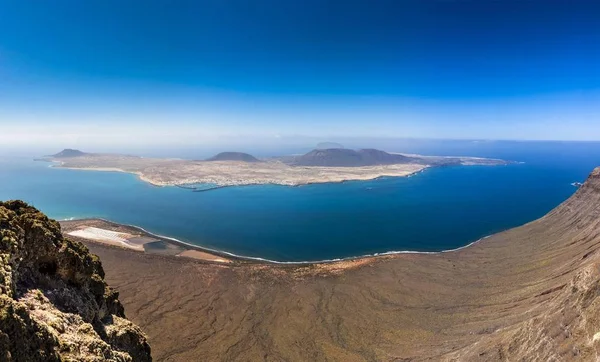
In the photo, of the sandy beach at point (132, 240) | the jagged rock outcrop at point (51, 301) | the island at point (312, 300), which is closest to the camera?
the jagged rock outcrop at point (51, 301)

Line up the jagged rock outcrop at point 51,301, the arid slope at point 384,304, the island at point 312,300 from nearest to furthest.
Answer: the jagged rock outcrop at point 51,301
the island at point 312,300
the arid slope at point 384,304

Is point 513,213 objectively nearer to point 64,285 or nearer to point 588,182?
point 588,182

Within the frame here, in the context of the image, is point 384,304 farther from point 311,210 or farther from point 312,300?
point 311,210

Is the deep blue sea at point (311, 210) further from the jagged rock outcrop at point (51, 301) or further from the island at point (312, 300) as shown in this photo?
the jagged rock outcrop at point (51, 301)

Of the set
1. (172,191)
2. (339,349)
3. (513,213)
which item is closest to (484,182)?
(513,213)

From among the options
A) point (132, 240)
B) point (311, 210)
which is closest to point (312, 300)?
point (132, 240)

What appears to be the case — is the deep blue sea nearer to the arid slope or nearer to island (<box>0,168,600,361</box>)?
island (<box>0,168,600,361</box>)

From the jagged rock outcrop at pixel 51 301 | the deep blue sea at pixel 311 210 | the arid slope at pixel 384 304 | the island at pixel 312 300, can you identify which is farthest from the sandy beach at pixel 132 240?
the jagged rock outcrop at pixel 51 301
